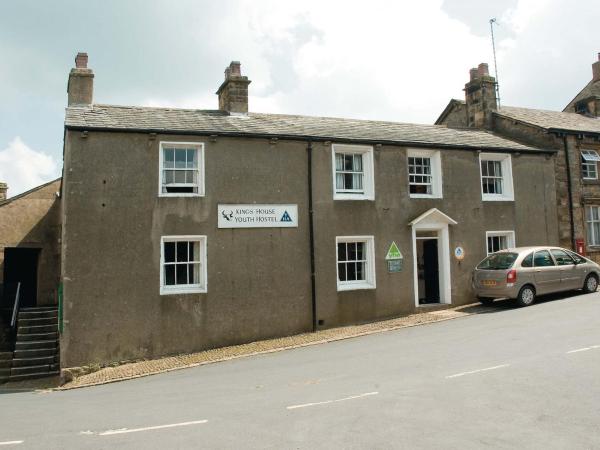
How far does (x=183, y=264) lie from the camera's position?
1387 cm

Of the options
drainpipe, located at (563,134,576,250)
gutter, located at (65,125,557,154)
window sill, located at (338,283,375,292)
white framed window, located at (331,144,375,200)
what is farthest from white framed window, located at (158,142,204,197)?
drainpipe, located at (563,134,576,250)

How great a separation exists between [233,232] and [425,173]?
22.7ft

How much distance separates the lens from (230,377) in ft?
33.6

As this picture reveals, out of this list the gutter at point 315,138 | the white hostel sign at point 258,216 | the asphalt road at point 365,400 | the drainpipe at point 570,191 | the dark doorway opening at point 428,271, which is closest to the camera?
the asphalt road at point 365,400

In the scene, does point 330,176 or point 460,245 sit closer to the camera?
point 330,176

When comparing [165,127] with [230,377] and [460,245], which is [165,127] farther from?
[460,245]

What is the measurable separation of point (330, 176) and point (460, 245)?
5.08 metres

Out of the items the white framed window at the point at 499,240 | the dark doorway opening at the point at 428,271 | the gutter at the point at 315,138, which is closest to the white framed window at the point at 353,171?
the gutter at the point at 315,138

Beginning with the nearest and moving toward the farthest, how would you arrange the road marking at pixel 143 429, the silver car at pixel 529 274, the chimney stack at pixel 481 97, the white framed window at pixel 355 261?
the road marking at pixel 143 429 → the silver car at pixel 529 274 → the white framed window at pixel 355 261 → the chimney stack at pixel 481 97

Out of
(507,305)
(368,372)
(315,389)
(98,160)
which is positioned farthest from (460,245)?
(98,160)

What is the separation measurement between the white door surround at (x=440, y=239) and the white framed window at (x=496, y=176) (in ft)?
7.70

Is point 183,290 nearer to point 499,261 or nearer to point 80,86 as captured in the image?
point 80,86

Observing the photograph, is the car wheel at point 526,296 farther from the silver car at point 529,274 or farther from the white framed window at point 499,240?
the white framed window at point 499,240

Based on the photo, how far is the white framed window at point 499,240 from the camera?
17875 millimetres
